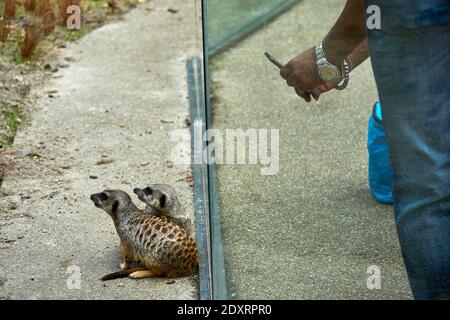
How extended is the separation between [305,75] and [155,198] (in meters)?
0.94

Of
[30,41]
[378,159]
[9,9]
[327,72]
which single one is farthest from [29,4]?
[327,72]

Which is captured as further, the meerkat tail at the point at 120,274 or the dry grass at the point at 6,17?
the dry grass at the point at 6,17

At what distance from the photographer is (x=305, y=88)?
4184mm

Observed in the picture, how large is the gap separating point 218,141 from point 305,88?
2.40ft

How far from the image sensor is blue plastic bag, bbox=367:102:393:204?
4.76 meters

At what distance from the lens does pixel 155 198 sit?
14.9ft

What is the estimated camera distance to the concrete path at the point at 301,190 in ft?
12.6

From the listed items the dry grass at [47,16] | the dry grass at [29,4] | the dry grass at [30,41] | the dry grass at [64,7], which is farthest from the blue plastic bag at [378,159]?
the dry grass at [29,4]

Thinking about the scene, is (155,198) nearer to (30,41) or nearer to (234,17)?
(234,17)

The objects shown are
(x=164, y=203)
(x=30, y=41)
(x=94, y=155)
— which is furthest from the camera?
(x=30, y=41)

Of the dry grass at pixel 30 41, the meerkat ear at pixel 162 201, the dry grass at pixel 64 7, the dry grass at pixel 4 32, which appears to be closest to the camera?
the meerkat ear at pixel 162 201

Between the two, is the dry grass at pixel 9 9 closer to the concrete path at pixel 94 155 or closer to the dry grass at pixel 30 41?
the dry grass at pixel 30 41
